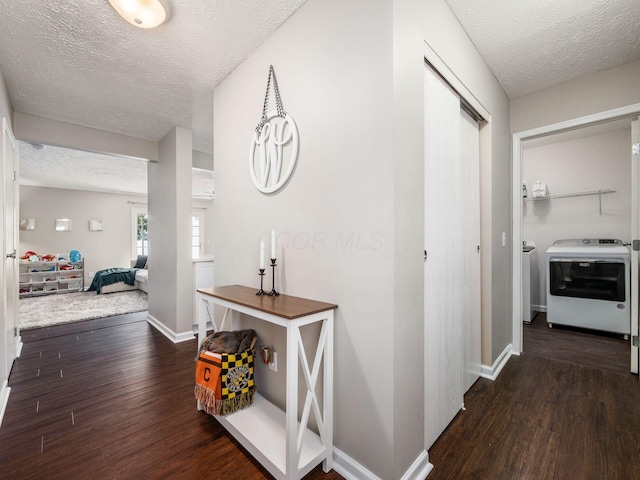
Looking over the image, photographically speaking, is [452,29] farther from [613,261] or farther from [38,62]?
[613,261]

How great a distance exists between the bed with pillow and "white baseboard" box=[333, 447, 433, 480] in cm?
579

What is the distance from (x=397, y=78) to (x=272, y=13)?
37.5 inches

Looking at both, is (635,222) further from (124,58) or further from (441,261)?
(124,58)

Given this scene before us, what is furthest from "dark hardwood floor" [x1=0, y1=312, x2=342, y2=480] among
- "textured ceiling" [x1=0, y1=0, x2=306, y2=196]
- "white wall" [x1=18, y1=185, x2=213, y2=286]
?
"white wall" [x1=18, y1=185, x2=213, y2=286]

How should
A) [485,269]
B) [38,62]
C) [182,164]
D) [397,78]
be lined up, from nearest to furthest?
[397,78]
[38,62]
[485,269]
[182,164]

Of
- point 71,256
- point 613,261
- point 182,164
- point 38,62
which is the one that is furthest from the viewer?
point 71,256

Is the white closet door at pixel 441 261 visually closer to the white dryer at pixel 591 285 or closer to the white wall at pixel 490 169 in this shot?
the white wall at pixel 490 169

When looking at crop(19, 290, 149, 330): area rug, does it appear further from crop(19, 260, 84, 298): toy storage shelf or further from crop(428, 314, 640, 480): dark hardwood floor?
crop(428, 314, 640, 480): dark hardwood floor

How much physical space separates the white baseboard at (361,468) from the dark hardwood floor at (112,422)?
0.06 metres

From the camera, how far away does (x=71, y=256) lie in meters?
6.46

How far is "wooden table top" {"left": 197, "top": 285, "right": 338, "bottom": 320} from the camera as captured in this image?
1259 millimetres

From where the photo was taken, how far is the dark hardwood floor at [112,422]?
1378 millimetres

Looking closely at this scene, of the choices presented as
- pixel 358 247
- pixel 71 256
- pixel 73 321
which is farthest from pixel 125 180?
pixel 358 247

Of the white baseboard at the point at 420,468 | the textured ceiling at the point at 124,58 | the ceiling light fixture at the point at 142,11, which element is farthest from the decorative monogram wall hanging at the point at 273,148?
the white baseboard at the point at 420,468
